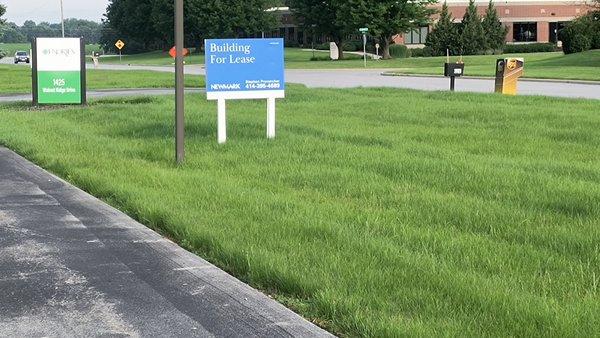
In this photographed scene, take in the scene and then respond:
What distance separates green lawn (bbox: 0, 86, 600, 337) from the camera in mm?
4426

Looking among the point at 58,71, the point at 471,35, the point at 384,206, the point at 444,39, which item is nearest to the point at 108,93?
the point at 58,71

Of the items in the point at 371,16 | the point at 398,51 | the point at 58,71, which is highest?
the point at 371,16

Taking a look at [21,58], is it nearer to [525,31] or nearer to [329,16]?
[329,16]

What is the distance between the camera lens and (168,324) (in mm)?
4332

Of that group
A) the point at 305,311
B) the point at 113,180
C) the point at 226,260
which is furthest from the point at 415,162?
the point at 305,311

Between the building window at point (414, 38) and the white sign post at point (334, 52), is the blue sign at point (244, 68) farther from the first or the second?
the building window at point (414, 38)

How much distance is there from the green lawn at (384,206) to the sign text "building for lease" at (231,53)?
1.26 metres

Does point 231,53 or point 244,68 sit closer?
point 231,53

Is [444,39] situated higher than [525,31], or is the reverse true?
[525,31]

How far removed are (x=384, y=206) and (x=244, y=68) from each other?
5329 millimetres

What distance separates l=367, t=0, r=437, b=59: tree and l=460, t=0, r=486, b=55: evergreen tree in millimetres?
4768

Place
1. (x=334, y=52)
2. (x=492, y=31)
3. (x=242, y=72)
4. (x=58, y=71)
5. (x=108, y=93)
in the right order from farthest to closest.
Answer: (x=492, y=31)
(x=334, y=52)
(x=108, y=93)
(x=58, y=71)
(x=242, y=72)

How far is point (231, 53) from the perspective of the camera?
38.3 feet

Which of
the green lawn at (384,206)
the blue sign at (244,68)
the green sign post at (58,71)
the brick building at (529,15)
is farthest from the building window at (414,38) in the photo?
the blue sign at (244,68)
